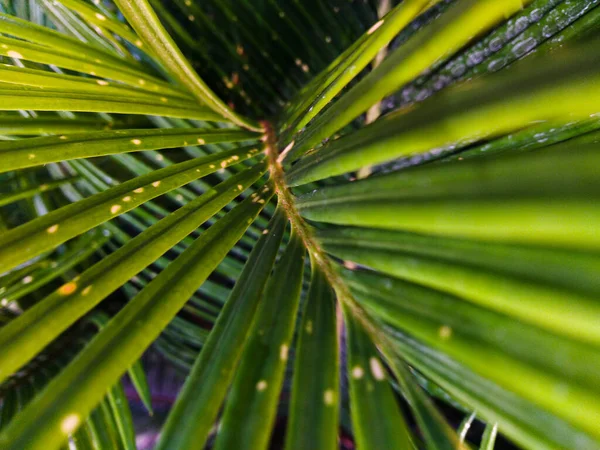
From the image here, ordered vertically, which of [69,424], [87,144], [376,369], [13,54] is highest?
[13,54]

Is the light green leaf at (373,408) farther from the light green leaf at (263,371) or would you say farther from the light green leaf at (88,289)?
the light green leaf at (88,289)

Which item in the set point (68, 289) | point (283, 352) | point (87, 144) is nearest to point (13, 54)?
point (87, 144)

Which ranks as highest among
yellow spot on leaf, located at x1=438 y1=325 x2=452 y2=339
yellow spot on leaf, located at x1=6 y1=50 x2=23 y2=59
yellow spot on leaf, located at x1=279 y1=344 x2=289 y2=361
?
yellow spot on leaf, located at x1=6 y1=50 x2=23 y2=59

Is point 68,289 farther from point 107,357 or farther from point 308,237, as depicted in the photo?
point 308,237

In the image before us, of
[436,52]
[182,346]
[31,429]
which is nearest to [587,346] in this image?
[436,52]

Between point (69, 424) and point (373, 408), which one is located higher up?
point (69, 424)

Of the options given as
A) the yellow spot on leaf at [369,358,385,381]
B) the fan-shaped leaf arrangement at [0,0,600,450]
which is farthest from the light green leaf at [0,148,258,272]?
the yellow spot on leaf at [369,358,385,381]

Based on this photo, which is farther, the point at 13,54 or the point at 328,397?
the point at 13,54

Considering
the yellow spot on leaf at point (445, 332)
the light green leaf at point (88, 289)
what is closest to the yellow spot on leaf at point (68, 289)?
the light green leaf at point (88, 289)

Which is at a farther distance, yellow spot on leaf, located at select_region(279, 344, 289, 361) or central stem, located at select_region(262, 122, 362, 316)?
central stem, located at select_region(262, 122, 362, 316)

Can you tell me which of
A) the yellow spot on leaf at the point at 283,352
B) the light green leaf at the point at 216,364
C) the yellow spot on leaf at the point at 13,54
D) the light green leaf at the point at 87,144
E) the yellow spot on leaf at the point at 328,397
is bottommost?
the yellow spot on leaf at the point at 328,397

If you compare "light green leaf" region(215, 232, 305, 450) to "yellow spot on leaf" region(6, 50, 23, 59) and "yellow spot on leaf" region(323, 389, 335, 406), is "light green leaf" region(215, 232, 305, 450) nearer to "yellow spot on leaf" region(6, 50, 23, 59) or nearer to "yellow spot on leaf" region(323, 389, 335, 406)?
"yellow spot on leaf" region(323, 389, 335, 406)
